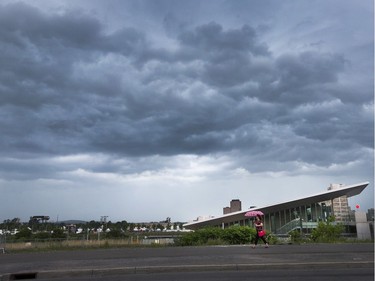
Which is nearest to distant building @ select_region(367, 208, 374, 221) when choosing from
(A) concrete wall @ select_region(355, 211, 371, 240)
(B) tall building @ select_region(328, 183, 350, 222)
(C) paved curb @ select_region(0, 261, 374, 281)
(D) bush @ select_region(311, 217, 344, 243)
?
(A) concrete wall @ select_region(355, 211, 371, 240)

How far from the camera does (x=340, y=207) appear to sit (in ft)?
178

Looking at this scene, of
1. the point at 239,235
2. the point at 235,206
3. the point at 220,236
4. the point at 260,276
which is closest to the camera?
the point at 260,276

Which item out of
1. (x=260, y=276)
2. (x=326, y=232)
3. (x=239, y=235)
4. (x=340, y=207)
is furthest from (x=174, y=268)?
(x=340, y=207)

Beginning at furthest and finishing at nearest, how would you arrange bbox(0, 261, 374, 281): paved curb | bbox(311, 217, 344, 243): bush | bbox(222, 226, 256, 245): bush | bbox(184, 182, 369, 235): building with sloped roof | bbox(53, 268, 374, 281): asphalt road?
bbox(184, 182, 369, 235): building with sloped roof < bbox(311, 217, 344, 243): bush < bbox(222, 226, 256, 245): bush < bbox(0, 261, 374, 281): paved curb < bbox(53, 268, 374, 281): asphalt road

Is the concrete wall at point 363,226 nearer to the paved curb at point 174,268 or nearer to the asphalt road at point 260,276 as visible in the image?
the paved curb at point 174,268

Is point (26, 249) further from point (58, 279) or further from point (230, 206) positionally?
point (230, 206)

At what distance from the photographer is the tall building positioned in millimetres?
46916

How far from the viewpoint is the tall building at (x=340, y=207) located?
46.9 m

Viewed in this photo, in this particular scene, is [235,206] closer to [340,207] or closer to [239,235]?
[340,207]

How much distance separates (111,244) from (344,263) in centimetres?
1461

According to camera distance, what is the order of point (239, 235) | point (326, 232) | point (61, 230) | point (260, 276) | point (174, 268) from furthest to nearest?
point (61, 230), point (326, 232), point (239, 235), point (174, 268), point (260, 276)

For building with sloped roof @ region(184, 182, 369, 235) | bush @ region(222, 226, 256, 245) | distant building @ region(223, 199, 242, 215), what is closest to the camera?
bush @ region(222, 226, 256, 245)

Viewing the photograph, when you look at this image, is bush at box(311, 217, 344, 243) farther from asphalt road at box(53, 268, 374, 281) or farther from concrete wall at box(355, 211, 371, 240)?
asphalt road at box(53, 268, 374, 281)

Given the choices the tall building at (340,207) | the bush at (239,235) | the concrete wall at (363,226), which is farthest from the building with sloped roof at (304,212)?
the bush at (239,235)
